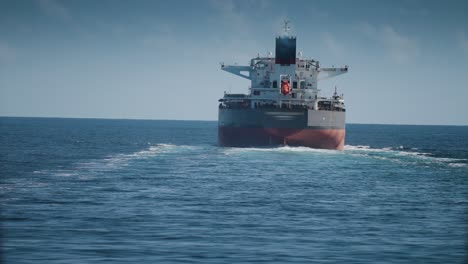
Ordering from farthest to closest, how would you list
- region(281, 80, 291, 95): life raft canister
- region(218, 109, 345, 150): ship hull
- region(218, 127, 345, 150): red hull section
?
region(281, 80, 291, 95): life raft canister < region(218, 127, 345, 150): red hull section < region(218, 109, 345, 150): ship hull

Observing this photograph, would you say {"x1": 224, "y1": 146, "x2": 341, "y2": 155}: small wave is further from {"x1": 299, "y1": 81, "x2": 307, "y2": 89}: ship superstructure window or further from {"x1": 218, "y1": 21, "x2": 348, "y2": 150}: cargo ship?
{"x1": 299, "y1": 81, "x2": 307, "y2": 89}: ship superstructure window

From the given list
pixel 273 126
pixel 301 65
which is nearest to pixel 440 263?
pixel 273 126

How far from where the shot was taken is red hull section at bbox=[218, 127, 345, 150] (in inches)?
3108

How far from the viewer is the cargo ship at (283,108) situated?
3105 inches

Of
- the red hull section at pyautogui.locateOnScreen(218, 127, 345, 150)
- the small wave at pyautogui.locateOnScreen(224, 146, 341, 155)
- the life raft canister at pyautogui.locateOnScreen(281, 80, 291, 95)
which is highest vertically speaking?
the life raft canister at pyautogui.locateOnScreen(281, 80, 291, 95)

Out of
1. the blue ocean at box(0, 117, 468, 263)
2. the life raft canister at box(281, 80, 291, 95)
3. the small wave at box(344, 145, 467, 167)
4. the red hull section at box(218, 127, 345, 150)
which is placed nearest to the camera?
the blue ocean at box(0, 117, 468, 263)

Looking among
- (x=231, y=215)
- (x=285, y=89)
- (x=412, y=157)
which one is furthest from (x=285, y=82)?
(x=231, y=215)

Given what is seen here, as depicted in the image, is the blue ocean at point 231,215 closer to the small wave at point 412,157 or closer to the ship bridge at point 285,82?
the small wave at point 412,157

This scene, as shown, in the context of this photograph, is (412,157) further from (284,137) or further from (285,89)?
(285,89)

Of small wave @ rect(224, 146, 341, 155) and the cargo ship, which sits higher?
the cargo ship

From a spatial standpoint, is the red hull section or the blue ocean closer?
the blue ocean

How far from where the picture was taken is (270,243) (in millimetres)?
23438

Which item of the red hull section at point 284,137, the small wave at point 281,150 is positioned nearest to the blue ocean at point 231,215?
the small wave at point 281,150

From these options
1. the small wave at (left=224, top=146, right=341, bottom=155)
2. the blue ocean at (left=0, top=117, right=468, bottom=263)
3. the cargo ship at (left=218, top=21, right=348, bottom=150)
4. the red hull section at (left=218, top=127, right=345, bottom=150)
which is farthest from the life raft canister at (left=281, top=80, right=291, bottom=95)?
the blue ocean at (left=0, top=117, right=468, bottom=263)
